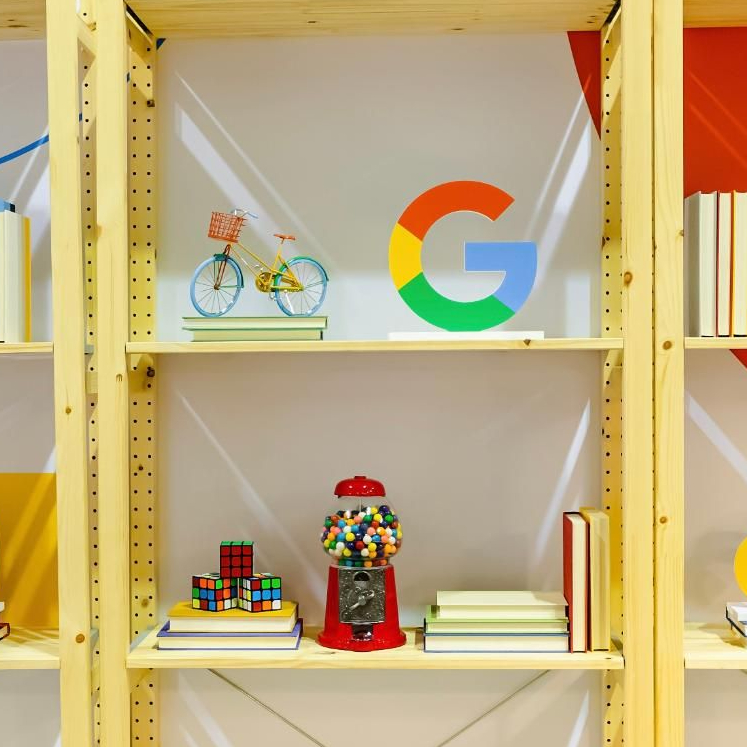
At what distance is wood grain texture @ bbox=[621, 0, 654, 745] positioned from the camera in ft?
5.04

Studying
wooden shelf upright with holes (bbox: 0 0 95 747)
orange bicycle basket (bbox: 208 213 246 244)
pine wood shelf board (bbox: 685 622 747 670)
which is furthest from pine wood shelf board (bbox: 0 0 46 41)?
pine wood shelf board (bbox: 685 622 747 670)

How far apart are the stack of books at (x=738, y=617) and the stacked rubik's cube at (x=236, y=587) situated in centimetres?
79

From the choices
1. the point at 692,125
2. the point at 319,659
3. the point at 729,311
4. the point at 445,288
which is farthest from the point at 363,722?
the point at 692,125

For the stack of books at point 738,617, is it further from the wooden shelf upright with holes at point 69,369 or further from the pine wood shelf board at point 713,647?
the wooden shelf upright with holes at point 69,369

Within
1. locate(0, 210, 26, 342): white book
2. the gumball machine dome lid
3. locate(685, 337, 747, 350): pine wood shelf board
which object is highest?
locate(0, 210, 26, 342): white book

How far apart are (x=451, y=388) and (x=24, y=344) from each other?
2.56 feet

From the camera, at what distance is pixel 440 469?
1858mm

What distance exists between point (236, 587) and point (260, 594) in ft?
0.17

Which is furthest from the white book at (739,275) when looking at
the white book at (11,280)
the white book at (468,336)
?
the white book at (11,280)

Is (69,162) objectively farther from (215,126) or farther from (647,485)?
(647,485)

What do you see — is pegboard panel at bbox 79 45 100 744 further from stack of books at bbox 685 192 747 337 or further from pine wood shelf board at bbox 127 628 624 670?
stack of books at bbox 685 192 747 337

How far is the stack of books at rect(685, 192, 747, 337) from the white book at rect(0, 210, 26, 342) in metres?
1.17

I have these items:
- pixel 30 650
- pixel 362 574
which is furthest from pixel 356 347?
pixel 30 650

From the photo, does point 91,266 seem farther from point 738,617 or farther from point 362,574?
point 738,617
